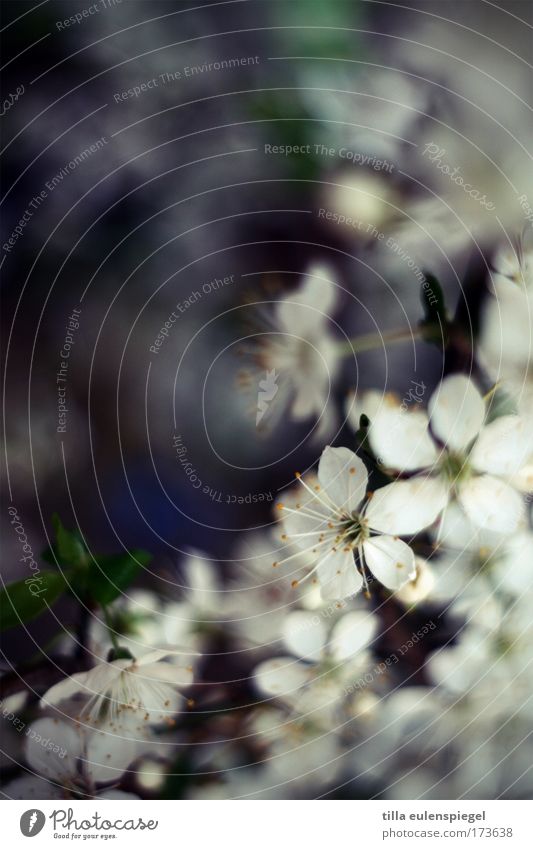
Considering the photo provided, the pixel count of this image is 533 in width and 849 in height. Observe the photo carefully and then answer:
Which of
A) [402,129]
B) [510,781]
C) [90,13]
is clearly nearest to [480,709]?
[510,781]

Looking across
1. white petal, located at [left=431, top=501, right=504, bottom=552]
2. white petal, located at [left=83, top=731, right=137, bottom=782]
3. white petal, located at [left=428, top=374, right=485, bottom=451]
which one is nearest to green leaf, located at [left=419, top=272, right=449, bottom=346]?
white petal, located at [left=428, top=374, right=485, bottom=451]

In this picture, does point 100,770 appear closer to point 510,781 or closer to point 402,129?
point 510,781

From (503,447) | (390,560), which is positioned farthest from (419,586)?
(503,447)

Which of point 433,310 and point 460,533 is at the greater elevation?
point 433,310

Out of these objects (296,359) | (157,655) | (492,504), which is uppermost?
(296,359)

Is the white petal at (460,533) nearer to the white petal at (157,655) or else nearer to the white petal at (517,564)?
the white petal at (517,564)

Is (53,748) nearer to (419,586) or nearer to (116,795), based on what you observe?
(116,795)

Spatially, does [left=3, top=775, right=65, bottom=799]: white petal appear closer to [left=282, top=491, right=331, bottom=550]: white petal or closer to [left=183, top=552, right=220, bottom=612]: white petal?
[left=183, top=552, right=220, bottom=612]: white petal

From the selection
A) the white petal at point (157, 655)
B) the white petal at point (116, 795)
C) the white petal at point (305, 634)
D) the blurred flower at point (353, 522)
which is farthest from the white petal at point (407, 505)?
the white petal at point (116, 795)
